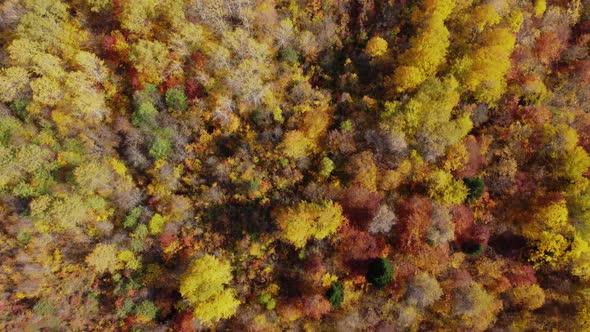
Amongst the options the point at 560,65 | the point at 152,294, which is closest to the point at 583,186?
the point at 560,65

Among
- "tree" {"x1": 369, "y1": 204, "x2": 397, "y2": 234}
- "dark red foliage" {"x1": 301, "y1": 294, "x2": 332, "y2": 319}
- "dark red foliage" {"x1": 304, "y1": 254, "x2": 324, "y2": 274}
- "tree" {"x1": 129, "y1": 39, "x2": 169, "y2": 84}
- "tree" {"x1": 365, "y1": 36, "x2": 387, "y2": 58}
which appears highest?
"tree" {"x1": 365, "y1": 36, "x2": 387, "y2": 58}

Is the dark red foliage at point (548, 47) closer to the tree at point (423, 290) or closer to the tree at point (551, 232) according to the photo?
the tree at point (551, 232)

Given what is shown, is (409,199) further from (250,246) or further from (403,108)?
(250,246)

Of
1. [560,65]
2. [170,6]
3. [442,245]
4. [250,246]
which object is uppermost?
[560,65]

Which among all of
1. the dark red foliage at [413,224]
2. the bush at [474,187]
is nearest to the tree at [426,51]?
the bush at [474,187]

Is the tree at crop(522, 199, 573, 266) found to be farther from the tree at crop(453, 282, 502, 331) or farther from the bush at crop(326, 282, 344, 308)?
the bush at crop(326, 282, 344, 308)

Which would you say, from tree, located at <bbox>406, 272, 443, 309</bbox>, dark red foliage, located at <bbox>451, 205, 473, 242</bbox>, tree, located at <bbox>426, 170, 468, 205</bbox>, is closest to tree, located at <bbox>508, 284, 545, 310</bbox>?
dark red foliage, located at <bbox>451, 205, 473, 242</bbox>

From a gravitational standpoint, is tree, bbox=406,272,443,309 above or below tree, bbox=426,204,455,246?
below

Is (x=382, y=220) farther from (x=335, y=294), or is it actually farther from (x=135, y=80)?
(x=135, y=80)
